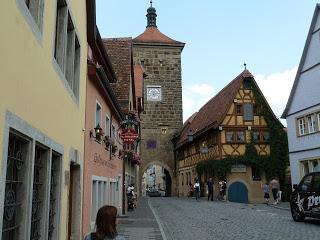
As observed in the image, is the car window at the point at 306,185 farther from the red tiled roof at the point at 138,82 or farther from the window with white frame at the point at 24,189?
the red tiled roof at the point at 138,82

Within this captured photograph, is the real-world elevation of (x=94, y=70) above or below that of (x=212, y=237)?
above

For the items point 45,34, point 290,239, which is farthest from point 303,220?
point 45,34

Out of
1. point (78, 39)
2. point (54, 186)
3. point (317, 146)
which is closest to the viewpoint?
point (54, 186)

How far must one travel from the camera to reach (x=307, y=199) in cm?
1480

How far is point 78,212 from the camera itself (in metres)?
9.71

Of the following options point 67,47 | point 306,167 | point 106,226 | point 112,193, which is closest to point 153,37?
point 306,167

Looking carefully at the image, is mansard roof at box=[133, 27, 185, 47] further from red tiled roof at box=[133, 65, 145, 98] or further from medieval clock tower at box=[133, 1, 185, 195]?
red tiled roof at box=[133, 65, 145, 98]

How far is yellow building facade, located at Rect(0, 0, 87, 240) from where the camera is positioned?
4461 mm

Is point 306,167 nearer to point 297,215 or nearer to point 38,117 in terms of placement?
point 297,215

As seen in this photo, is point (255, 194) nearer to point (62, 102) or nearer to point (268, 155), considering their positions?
point (268, 155)

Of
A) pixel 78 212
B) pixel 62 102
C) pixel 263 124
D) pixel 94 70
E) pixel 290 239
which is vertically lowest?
pixel 290 239

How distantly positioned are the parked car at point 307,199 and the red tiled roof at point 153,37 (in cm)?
3710

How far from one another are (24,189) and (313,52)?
895 inches

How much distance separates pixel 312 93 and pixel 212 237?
1559 cm
